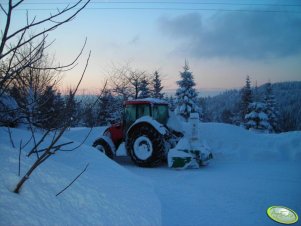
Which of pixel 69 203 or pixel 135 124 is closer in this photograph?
pixel 69 203

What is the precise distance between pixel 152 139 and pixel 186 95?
22534mm

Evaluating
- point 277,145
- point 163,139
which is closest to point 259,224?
point 163,139

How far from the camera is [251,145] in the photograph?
10.0m

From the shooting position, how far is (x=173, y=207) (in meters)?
4.70

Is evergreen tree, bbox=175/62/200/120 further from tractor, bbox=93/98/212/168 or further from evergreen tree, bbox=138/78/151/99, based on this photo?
tractor, bbox=93/98/212/168

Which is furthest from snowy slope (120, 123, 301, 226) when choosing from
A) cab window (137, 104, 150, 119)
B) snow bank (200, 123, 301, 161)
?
cab window (137, 104, 150, 119)

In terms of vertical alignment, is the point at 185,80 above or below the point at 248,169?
above

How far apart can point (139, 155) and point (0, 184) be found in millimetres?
6427

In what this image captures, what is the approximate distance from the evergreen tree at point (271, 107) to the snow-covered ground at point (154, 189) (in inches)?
1107

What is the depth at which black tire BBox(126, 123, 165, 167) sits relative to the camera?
830 centimetres

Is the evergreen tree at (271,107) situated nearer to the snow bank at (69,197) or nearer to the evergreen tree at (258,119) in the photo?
the evergreen tree at (258,119)

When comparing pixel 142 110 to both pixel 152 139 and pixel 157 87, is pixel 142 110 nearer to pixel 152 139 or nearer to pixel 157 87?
pixel 152 139

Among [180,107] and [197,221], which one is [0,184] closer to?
[197,221]

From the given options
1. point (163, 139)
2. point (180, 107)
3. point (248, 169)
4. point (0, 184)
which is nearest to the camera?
point (0, 184)
